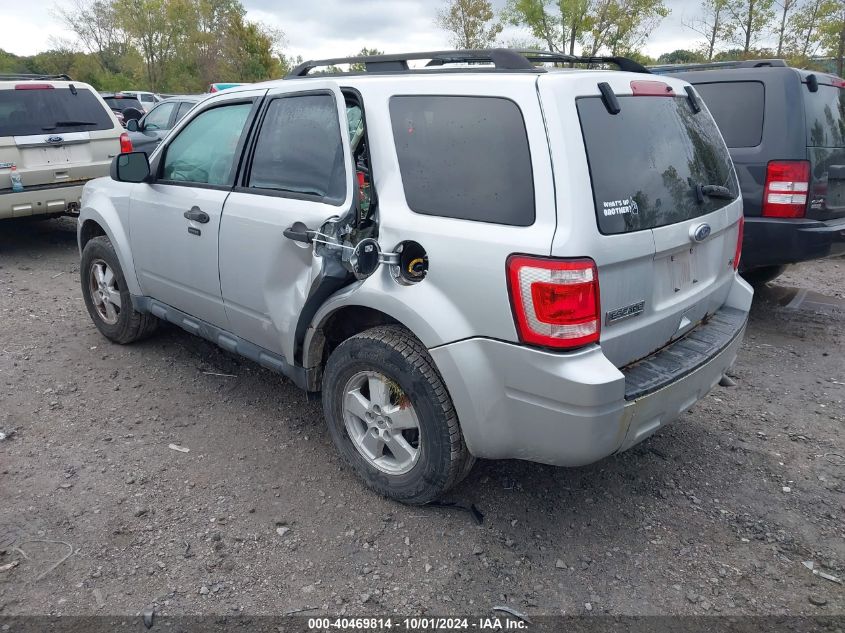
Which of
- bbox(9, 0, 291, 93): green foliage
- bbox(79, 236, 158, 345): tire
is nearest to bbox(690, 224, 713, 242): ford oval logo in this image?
bbox(79, 236, 158, 345): tire

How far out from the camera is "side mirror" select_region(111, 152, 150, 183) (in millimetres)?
4020

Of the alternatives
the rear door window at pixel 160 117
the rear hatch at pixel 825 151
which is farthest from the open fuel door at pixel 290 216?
the rear door window at pixel 160 117

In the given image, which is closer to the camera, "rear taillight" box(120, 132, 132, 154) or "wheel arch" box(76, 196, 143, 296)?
"wheel arch" box(76, 196, 143, 296)

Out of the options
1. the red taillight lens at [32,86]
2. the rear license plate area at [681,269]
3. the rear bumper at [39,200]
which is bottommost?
the rear bumper at [39,200]

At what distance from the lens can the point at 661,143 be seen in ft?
9.20

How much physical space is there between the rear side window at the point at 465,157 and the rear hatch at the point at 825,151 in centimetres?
351

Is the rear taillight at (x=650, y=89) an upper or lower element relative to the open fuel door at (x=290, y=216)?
upper

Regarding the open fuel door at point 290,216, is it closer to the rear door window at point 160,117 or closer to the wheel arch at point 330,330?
the wheel arch at point 330,330

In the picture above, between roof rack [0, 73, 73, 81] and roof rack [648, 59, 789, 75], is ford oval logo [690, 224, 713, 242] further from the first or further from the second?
roof rack [0, 73, 73, 81]

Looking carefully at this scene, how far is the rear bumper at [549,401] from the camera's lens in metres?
2.39


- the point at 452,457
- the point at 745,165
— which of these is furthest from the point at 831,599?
the point at 745,165

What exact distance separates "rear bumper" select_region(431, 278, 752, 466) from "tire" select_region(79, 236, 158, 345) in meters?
2.94

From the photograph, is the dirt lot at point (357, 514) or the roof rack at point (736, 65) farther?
the roof rack at point (736, 65)

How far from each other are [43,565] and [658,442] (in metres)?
3.04
